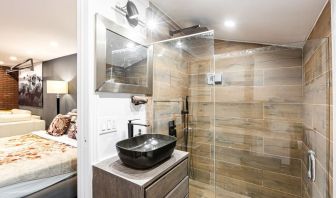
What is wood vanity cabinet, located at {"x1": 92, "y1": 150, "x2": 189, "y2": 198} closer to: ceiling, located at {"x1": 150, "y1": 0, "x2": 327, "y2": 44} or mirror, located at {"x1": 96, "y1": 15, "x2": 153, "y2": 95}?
mirror, located at {"x1": 96, "y1": 15, "x2": 153, "y2": 95}

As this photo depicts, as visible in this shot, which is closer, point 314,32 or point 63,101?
point 314,32

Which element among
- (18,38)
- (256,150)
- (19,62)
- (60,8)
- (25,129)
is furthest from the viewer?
(19,62)

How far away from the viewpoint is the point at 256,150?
235cm

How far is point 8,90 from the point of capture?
5422mm

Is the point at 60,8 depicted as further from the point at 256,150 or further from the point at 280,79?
the point at 256,150

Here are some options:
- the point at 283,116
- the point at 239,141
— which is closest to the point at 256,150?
the point at 239,141

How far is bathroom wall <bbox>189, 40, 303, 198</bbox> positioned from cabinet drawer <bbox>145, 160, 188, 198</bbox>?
117 centimetres

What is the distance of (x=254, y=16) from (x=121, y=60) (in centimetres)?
139

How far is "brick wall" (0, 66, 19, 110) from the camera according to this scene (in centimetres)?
532

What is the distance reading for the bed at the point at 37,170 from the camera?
4.98 ft

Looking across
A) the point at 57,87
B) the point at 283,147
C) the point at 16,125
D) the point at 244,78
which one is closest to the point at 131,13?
the point at 244,78

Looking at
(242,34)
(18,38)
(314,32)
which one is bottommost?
(314,32)

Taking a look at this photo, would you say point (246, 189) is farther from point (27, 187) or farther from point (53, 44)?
point (53, 44)

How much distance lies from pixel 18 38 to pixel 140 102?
3101mm
